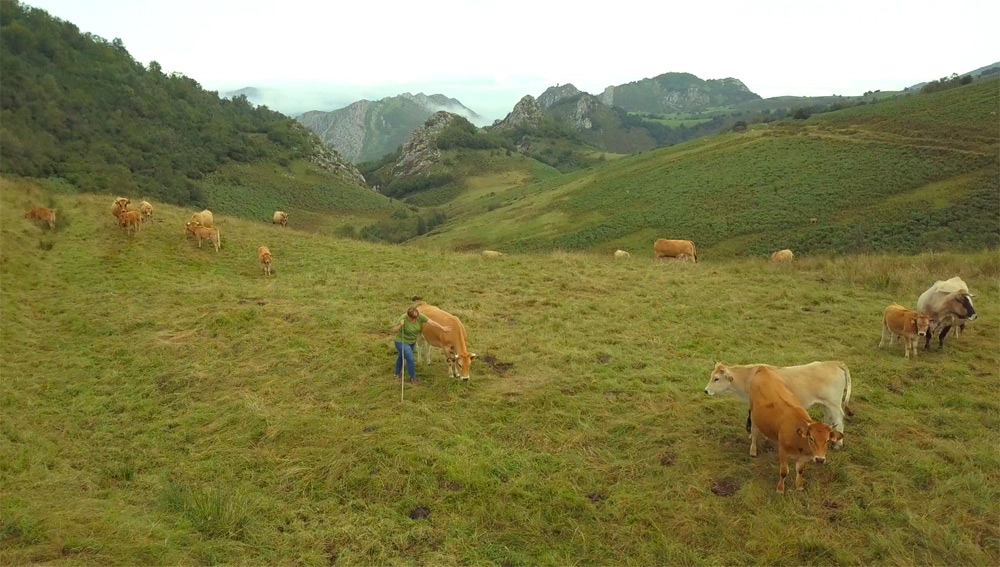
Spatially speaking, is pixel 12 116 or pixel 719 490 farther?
pixel 12 116

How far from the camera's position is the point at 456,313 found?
14.5 m

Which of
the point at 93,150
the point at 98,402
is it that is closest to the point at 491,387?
the point at 98,402

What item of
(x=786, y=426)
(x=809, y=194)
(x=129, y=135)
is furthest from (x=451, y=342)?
(x=129, y=135)

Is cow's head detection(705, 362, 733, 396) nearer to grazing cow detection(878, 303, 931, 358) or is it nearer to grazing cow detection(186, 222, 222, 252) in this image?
grazing cow detection(878, 303, 931, 358)

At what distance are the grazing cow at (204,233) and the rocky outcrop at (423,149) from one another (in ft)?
386

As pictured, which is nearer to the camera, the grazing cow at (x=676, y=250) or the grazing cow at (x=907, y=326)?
the grazing cow at (x=907, y=326)

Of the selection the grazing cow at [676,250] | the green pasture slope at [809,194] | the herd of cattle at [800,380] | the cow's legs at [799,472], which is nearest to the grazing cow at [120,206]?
the herd of cattle at [800,380]

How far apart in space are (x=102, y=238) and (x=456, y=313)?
1577 cm

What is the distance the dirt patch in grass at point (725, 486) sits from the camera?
6875 mm

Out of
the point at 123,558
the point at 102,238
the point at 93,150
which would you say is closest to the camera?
the point at 123,558

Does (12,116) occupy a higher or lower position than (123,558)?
higher

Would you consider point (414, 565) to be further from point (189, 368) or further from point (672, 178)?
point (672, 178)

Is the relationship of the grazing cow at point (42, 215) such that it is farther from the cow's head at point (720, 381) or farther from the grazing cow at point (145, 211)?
the cow's head at point (720, 381)

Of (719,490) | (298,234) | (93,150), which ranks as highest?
(93,150)
